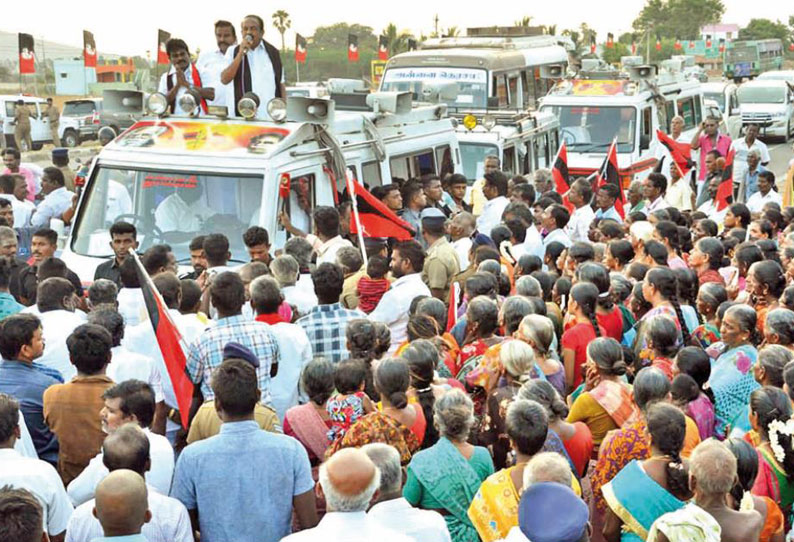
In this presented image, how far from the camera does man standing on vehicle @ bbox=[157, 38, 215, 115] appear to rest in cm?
1005

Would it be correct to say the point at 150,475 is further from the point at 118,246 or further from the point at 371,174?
the point at 371,174

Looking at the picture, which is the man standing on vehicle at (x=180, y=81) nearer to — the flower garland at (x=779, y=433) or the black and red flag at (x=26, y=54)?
the flower garland at (x=779, y=433)

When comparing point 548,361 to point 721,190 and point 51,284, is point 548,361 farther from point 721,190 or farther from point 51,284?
point 721,190

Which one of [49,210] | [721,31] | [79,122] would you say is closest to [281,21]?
[721,31]

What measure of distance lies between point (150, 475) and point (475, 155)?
10973 millimetres

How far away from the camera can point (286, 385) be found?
20.7 feet

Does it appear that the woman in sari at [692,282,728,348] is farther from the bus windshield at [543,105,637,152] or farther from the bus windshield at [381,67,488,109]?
the bus windshield at [381,67,488,109]

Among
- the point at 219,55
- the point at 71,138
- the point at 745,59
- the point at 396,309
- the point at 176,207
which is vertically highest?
the point at 745,59

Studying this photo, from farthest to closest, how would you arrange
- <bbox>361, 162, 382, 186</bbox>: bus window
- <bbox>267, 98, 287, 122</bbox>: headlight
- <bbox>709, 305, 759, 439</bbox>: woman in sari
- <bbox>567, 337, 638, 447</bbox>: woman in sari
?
<bbox>361, 162, 382, 186</bbox>: bus window → <bbox>267, 98, 287, 122</bbox>: headlight → <bbox>709, 305, 759, 439</bbox>: woman in sari → <bbox>567, 337, 638, 447</bbox>: woman in sari

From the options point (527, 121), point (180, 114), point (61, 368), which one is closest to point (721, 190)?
point (527, 121)

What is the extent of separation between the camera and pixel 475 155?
15.3m

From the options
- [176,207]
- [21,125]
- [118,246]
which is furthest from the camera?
[21,125]

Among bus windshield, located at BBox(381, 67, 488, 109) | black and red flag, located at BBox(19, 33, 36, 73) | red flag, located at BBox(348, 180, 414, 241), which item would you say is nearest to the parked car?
black and red flag, located at BBox(19, 33, 36, 73)

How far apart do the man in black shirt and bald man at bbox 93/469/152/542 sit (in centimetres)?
447
